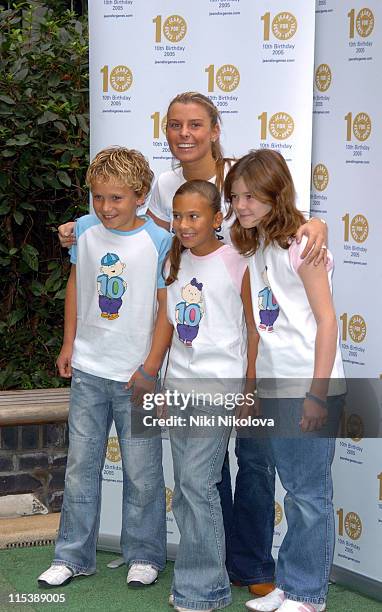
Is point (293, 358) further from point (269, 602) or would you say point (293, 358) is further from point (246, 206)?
point (269, 602)

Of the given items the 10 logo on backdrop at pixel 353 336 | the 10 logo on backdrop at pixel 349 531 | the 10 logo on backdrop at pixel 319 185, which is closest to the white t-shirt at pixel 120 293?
the 10 logo on backdrop at pixel 319 185

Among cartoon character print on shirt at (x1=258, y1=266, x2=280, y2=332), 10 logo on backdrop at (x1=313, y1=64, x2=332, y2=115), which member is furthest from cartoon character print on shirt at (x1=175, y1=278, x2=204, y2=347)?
10 logo on backdrop at (x1=313, y1=64, x2=332, y2=115)

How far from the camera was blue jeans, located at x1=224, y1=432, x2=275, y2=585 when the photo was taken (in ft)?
12.7

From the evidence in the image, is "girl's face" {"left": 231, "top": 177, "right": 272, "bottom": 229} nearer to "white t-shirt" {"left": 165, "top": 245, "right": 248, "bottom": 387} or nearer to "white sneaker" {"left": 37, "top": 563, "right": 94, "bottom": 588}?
"white t-shirt" {"left": 165, "top": 245, "right": 248, "bottom": 387}

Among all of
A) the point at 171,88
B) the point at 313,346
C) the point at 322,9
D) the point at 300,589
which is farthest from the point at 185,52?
the point at 300,589

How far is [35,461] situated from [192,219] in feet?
5.63

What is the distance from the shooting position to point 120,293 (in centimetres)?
380

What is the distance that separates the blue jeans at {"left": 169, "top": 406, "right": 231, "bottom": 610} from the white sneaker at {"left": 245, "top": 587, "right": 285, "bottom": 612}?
11 centimetres

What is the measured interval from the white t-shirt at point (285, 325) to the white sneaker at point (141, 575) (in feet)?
3.21

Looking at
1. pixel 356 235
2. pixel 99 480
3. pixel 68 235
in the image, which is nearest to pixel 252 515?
pixel 99 480

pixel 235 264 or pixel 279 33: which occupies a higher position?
pixel 279 33

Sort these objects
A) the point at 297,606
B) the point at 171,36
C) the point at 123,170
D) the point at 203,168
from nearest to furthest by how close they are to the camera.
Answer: the point at 297,606, the point at 123,170, the point at 203,168, the point at 171,36

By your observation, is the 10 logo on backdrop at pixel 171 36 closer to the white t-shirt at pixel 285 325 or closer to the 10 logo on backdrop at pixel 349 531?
the white t-shirt at pixel 285 325

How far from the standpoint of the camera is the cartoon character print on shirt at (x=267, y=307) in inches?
138
